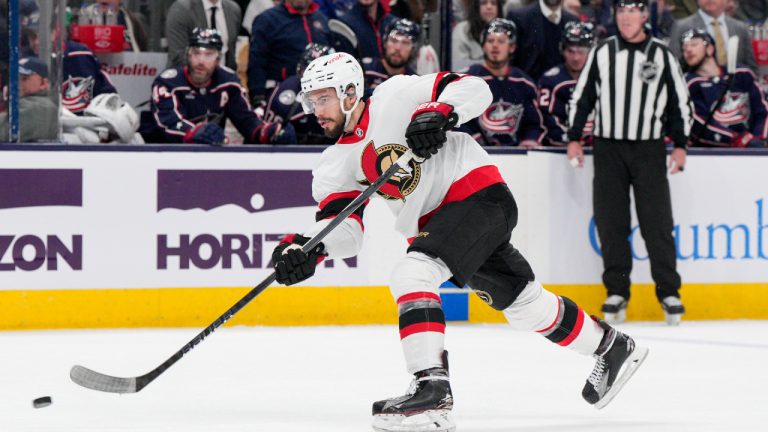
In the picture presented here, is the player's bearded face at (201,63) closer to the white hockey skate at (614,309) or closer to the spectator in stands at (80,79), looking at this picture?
the spectator in stands at (80,79)

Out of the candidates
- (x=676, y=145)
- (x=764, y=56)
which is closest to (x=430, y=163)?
(x=676, y=145)

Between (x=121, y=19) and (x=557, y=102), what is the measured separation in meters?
2.15

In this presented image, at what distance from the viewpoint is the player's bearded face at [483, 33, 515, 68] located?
6.20 metres

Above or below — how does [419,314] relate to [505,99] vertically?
below

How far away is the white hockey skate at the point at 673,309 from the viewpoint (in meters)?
5.68

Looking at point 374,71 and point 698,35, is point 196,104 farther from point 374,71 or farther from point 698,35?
point 698,35

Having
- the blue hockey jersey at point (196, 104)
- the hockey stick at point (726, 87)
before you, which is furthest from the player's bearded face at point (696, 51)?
the blue hockey jersey at point (196, 104)

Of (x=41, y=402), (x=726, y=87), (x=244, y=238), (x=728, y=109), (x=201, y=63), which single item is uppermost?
(x=201, y=63)

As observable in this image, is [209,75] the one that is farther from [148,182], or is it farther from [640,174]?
[640,174]

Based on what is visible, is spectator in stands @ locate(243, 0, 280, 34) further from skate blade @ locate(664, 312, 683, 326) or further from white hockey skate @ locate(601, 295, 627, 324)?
skate blade @ locate(664, 312, 683, 326)

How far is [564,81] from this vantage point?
6.31 m

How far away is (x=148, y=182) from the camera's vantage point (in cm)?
550

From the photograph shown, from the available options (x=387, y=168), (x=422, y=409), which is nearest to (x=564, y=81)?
(x=387, y=168)

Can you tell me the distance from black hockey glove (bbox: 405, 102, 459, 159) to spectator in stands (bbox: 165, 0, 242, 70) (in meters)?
3.01
